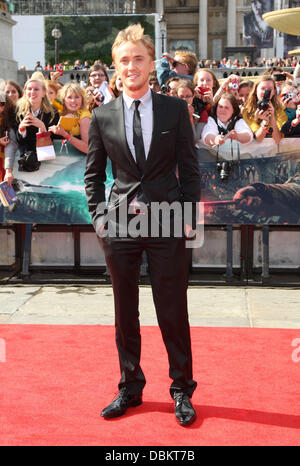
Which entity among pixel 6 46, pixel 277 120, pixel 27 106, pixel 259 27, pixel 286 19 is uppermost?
pixel 259 27

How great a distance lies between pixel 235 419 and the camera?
3426 mm

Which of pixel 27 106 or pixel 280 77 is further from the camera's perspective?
pixel 280 77

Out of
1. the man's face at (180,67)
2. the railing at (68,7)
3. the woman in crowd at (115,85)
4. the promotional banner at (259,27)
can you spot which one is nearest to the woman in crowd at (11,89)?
the woman in crowd at (115,85)

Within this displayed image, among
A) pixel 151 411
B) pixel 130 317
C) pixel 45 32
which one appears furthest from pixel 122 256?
pixel 45 32

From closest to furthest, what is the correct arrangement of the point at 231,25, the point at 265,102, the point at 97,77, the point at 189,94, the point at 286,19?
the point at 189,94 < the point at 265,102 < the point at 97,77 < the point at 286,19 < the point at 231,25

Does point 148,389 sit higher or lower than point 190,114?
lower

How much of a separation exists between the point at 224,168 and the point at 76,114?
5.77 ft

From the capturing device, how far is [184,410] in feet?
11.2

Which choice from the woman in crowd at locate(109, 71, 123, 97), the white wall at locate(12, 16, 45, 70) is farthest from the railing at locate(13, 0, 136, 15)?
the woman in crowd at locate(109, 71, 123, 97)

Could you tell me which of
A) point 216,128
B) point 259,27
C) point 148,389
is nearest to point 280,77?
point 216,128

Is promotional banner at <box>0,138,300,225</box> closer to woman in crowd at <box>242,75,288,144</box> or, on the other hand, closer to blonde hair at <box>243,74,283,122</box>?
woman in crowd at <box>242,75,288,144</box>

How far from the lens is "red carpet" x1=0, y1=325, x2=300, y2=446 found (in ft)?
10.6

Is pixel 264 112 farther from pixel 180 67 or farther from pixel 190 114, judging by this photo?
pixel 180 67
